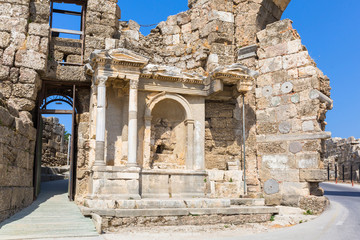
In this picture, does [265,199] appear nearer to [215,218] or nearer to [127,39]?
Answer: [215,218]

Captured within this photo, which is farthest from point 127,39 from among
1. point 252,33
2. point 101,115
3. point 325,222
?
point 325,222

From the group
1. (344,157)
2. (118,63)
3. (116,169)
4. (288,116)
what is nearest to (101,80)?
(118,63)

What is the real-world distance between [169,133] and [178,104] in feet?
3.17

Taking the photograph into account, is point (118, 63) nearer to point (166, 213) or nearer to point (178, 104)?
point (178, 104)

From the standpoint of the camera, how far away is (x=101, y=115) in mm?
9508

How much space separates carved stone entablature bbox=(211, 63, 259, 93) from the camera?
1045 centimetres

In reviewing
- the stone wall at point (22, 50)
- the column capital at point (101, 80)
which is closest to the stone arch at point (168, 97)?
the column capital at point (101, 80)

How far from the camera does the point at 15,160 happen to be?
8055 millimetres

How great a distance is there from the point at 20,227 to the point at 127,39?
277 inches

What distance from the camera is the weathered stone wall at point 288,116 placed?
33.6 feet

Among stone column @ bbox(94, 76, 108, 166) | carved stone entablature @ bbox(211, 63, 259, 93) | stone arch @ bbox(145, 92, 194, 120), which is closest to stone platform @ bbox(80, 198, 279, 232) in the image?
stone column @ bbox(94, 76, 108, 166)

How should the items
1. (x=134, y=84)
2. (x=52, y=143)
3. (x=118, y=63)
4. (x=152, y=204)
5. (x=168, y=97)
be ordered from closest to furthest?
(x=152, y=204) < (x=118, y=63) < (x=134, y=84) < (x=168, y=97) < (x=52, y=143)

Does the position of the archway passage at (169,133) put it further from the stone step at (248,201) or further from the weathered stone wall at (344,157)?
the weathered stone wall at (344,157)

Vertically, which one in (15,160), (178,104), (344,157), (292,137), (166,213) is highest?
(178,104)
